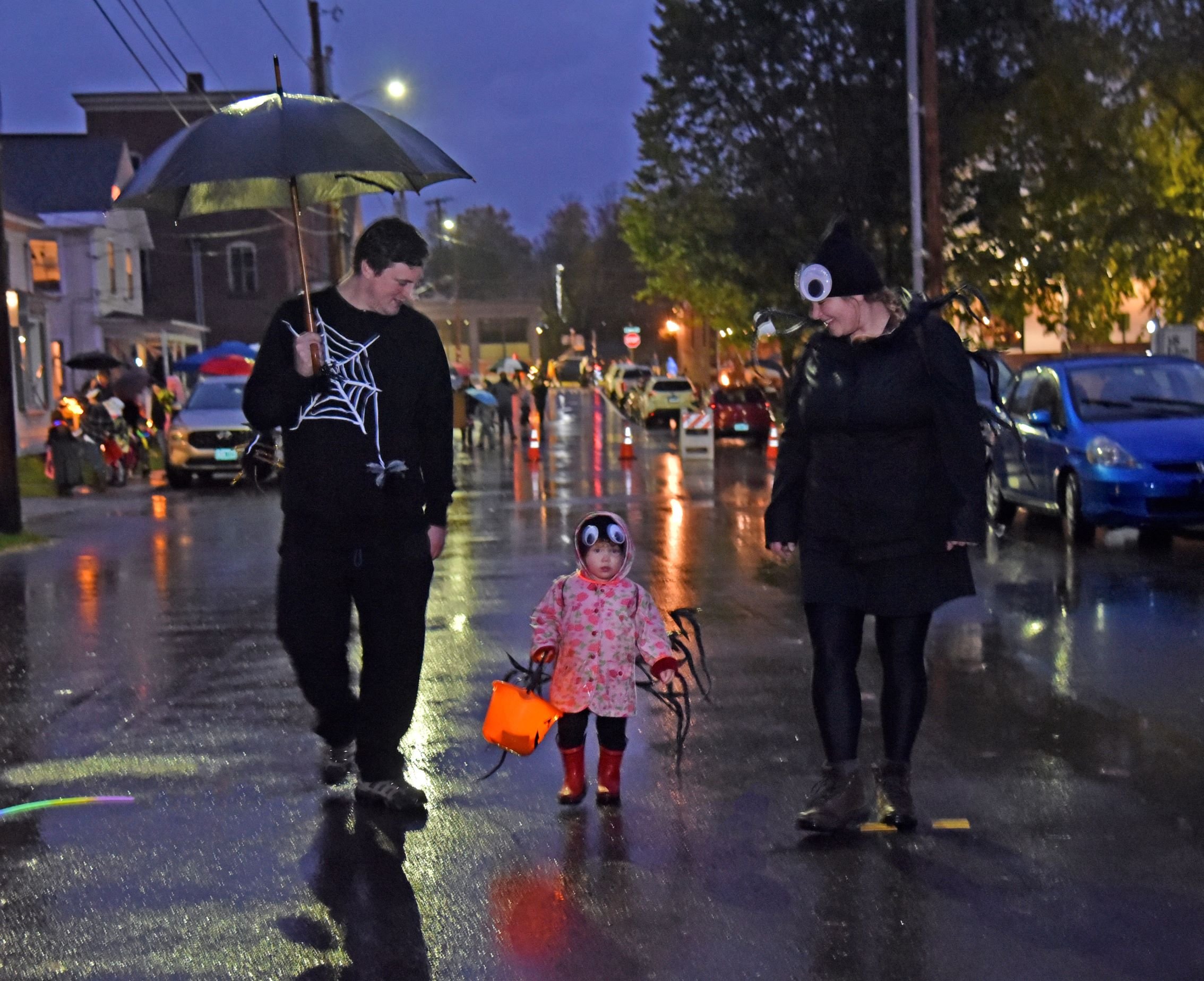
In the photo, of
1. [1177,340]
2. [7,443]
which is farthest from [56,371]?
[1177,340]

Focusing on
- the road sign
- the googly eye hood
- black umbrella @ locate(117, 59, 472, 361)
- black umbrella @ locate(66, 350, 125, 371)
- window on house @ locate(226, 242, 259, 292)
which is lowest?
the googly eye hood

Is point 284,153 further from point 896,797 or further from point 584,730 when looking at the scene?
point 896,797

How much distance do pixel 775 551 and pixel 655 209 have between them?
1498 inches

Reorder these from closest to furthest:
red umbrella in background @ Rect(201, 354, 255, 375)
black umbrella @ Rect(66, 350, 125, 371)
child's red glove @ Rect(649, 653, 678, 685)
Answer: child's red glove @ Rect(649, 653, 678, 685), black umbrella @ Rect(66, 350, 125, 371), red umbrella in background @ Rect(201, 354, 255, 375)

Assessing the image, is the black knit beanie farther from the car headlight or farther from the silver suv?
the silver suv

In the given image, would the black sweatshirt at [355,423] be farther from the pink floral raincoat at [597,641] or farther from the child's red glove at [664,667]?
the child's red glove at [664,667]

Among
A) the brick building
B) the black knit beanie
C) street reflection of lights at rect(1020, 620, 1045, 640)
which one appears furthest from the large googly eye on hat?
the brick building

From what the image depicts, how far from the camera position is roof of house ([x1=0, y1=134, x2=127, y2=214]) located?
150 ft

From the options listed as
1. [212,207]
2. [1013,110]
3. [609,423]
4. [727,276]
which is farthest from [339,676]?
[609,423]

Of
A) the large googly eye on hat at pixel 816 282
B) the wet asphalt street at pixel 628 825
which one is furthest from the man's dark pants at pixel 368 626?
the large googly eye on hat at pixel 816 282

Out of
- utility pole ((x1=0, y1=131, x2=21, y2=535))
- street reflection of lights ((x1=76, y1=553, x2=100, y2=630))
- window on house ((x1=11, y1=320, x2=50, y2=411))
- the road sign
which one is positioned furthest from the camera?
window on house ((x1=11, y1=320, x2=50, y2=411))

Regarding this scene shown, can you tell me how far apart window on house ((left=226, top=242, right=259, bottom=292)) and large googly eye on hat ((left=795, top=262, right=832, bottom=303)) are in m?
61.7

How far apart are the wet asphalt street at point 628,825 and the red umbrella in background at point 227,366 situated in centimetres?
2880

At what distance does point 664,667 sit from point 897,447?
3.56 feet
